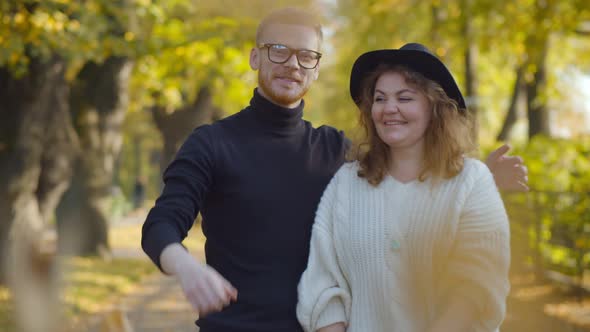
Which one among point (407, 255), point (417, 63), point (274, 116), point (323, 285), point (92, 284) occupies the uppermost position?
point (417, 63)

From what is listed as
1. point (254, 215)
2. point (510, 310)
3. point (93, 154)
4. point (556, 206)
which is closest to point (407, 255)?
point (254, 215)

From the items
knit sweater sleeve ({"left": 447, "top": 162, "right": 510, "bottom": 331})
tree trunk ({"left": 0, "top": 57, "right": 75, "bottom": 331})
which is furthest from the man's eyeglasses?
tree trunk ({"left": 0, "top": 57, "right": 75, "bottom": 331})

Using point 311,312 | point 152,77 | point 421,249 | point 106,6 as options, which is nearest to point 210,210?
point 311,312

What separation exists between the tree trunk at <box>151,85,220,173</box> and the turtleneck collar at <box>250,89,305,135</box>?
17.9 meters

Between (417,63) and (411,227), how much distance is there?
62cm

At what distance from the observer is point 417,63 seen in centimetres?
269

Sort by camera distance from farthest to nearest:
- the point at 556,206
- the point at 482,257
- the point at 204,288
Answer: the point at 556,206 < the point at 482,257 < the point at 204,288

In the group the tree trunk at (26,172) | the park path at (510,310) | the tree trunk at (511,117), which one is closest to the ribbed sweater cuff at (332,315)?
the park path at (510,310)

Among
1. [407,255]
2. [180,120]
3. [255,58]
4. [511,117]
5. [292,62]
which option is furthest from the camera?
[180,120]

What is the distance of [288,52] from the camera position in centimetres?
296

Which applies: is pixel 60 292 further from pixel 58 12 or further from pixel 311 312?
pixel 311 312

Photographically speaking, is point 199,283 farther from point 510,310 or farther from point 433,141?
point 510,310

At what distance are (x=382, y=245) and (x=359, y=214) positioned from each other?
15 centimetres

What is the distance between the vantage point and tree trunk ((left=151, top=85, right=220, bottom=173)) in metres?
21.0
